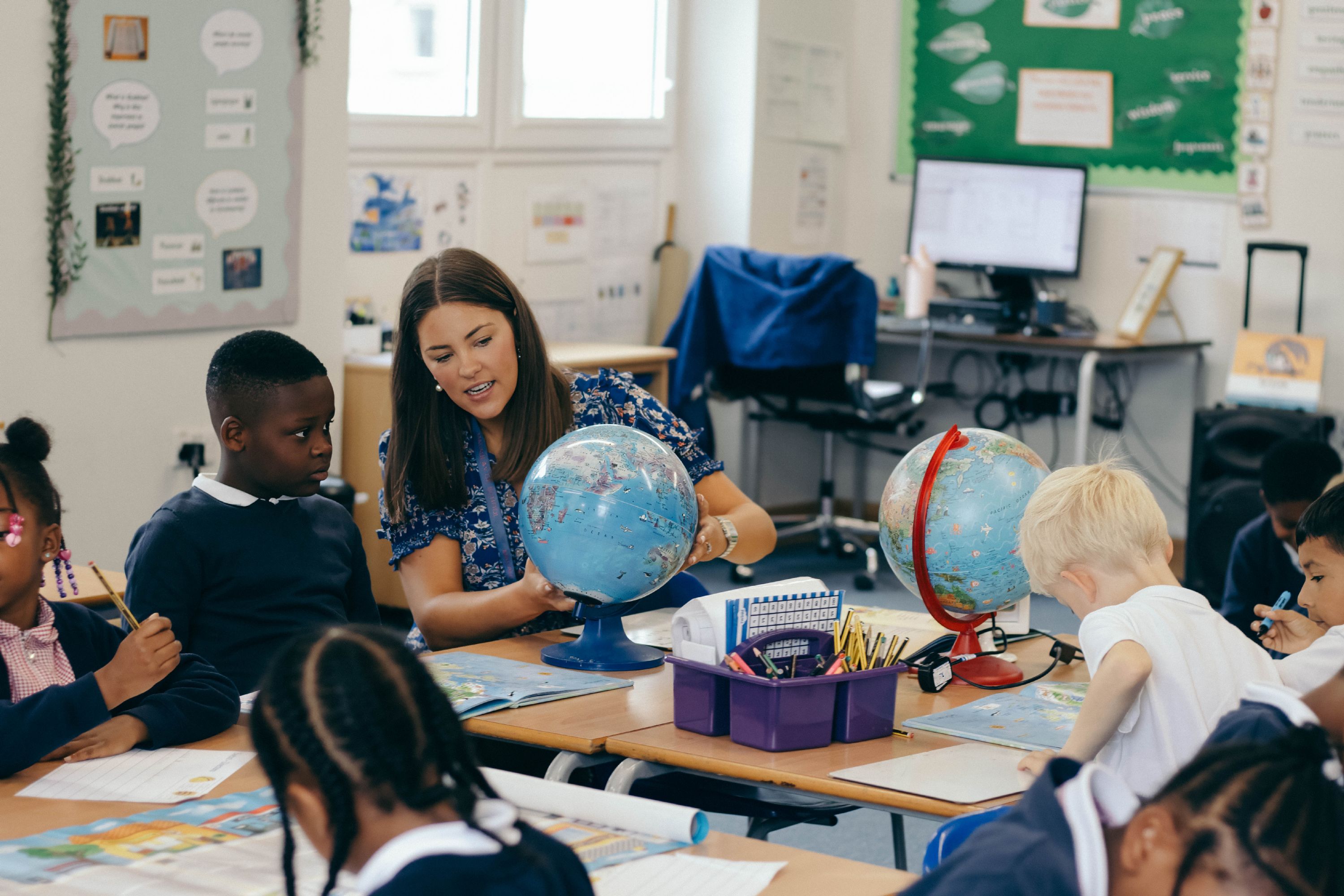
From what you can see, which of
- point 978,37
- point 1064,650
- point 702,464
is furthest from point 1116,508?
point 978,37

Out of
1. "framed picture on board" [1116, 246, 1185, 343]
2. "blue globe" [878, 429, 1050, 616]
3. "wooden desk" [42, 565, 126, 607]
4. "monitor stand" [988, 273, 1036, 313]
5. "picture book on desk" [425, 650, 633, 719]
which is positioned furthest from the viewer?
"monitor stand" [988, 273, 1036, 313]

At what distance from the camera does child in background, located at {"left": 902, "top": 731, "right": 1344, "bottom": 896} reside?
105 centimetres

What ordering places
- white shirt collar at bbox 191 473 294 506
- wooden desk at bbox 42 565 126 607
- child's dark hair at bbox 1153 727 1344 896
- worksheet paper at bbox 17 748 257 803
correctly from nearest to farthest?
child's dark hair at bbox 1153 727 1344 896 → worksheet paper at bbox 17 748 257 803 → white shirt collar at bbox 191 473 294 506 → wooden desk at bbox 42 565 126 607

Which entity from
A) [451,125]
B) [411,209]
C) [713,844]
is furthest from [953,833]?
[451,125]

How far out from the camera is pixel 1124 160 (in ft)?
19.6

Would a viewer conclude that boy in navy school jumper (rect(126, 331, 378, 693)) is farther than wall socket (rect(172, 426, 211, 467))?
No

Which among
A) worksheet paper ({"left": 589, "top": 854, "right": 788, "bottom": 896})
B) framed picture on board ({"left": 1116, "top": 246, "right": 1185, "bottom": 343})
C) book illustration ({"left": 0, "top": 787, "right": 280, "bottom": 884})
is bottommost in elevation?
book illustration ({"left": 0, "top": 787, "right": 280, "bottom": 884})

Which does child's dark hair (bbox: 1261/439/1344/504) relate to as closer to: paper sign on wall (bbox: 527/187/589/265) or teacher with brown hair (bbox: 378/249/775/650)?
teacher with brown hair (bbox: 378/249/775/650)

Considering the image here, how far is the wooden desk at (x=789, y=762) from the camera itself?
1749 millimetres

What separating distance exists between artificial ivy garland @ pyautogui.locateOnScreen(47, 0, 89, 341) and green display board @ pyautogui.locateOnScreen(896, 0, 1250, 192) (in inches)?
136

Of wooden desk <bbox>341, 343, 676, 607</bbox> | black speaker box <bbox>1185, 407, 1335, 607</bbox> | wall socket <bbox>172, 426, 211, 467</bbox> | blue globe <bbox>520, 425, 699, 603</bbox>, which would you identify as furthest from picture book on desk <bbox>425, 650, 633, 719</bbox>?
black speaker box <bbox>1185, 407, 1335, 607</bbox>

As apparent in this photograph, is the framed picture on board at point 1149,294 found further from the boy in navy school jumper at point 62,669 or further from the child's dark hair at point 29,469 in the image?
the child's dark hair at point 29,469

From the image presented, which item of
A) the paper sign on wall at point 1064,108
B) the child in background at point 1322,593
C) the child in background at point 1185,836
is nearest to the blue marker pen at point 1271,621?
the child in background at point 1322,593

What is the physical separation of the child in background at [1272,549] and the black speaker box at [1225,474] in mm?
1855
